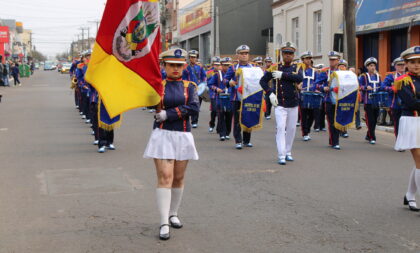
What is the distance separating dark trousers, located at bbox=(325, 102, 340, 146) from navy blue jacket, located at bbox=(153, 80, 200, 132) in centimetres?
668

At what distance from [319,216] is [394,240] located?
1045mm

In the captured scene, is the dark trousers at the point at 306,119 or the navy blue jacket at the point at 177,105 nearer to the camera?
the navy blue jacket at the point at 177,105

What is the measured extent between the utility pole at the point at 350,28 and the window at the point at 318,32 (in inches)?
376

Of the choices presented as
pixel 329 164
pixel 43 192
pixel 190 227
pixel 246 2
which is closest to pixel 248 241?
pixel 190 227

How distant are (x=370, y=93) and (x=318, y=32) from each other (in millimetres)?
16975

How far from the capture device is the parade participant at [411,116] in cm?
669

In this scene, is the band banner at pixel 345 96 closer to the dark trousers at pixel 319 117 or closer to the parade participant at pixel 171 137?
the dark trousers at pixel 319 117

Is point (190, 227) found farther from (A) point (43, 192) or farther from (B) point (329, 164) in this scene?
(B) point (329, 164)

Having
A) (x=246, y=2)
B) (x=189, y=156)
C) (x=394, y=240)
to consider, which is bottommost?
(x=394, y=240)

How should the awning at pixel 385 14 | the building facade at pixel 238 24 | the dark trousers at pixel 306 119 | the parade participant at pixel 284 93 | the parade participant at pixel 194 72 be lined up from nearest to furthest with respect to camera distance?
1. the parade participant at pixel 284 93
2. the dark trousers at pixel 306 119
3. the parade participant at pixel 194 72
4. the awning at pixel 385 14
5. the building facade at pixel 238 24

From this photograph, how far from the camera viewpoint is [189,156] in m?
5.88

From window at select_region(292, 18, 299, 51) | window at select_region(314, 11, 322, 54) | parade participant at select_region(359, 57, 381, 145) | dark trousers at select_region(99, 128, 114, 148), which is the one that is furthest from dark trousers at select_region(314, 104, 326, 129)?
window at select_region(292, 18, 299, 51)

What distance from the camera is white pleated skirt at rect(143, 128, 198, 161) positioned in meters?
5.76

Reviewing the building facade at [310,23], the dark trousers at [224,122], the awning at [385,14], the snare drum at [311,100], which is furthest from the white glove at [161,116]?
the building facade at [310,23]
